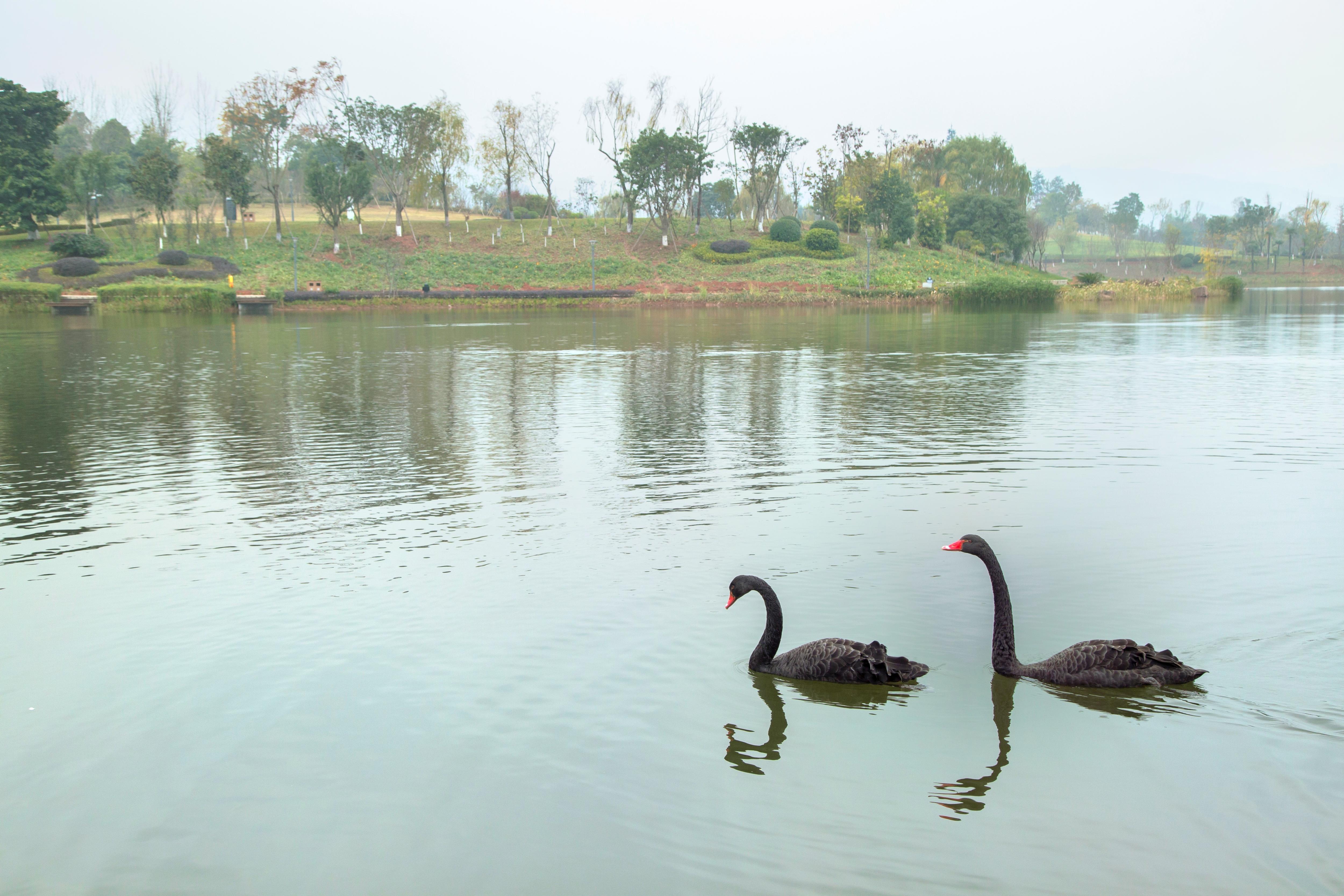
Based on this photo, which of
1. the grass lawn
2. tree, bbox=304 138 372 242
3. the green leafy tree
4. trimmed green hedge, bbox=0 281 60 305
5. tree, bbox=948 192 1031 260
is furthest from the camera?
tree, bbox=948 192 1031 260

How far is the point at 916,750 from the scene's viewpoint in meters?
5.95

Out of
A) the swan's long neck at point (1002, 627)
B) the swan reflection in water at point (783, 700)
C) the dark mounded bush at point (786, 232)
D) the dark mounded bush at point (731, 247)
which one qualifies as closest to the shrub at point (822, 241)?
the dark mounded bush at point (786, 232)

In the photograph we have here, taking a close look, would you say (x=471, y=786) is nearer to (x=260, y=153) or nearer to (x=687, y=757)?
(x=687, y=757)

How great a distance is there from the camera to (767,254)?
84.6 m

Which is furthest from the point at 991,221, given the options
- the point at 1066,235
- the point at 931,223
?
the point at 1066,235

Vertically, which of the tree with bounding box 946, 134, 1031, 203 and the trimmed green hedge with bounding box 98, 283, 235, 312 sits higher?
the tree with bounding box 946, 134, 1031, 203

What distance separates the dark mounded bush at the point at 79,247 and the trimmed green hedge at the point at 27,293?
10395mm

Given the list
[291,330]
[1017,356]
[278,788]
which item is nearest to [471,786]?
[278,788]

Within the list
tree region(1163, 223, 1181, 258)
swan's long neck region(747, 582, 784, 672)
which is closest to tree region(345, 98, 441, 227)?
swan's long neck region(747, 582, 784, 672)

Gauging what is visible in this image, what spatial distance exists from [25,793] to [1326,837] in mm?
7264

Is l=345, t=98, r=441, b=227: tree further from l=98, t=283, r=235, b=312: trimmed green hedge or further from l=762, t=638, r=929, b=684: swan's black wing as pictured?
l=762, t=638, r=929, b=684: swan's black wing

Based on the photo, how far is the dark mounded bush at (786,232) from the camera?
87.8 m

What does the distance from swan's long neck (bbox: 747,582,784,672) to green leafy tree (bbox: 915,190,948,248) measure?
93.4 m

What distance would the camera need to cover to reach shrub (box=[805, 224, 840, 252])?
3307 inches
